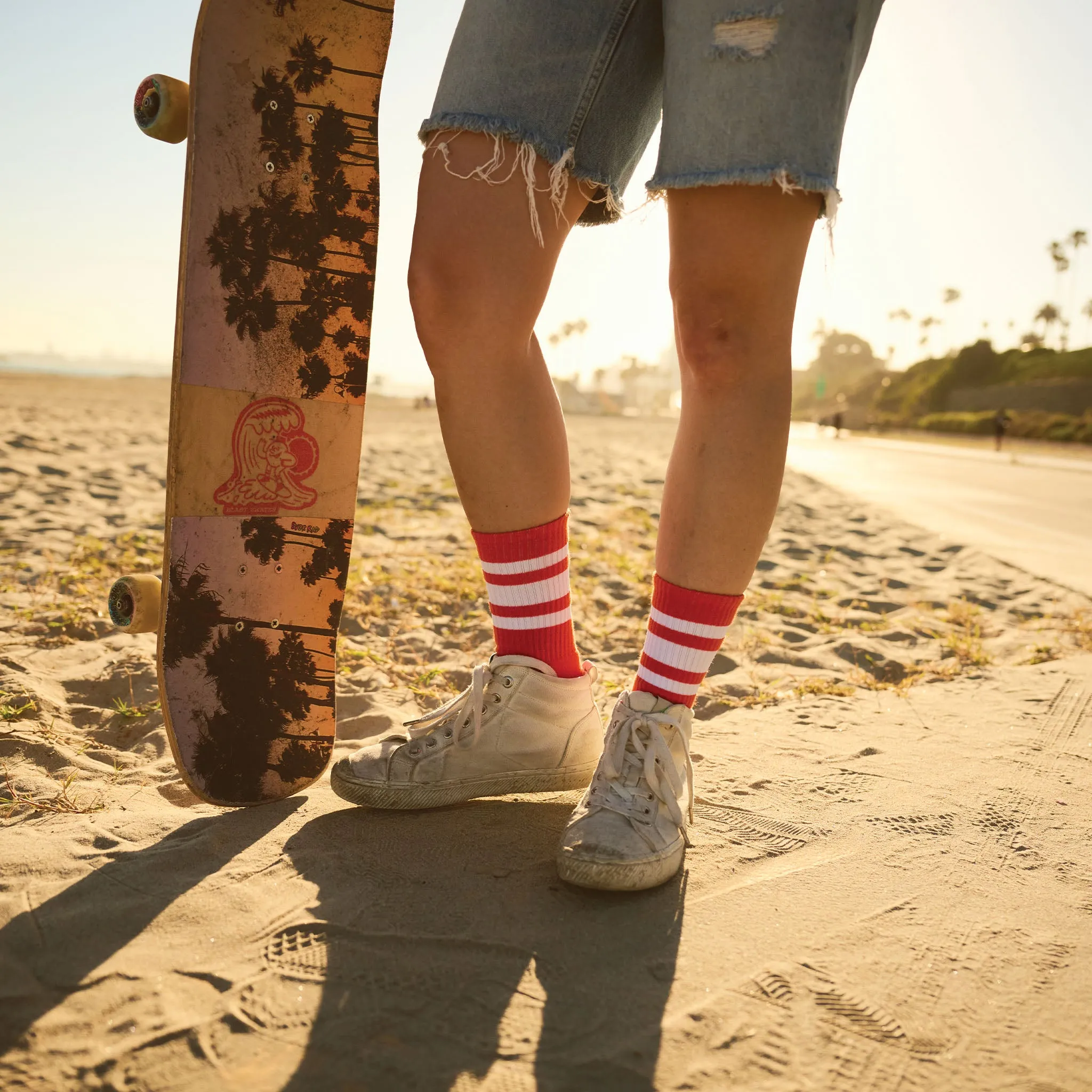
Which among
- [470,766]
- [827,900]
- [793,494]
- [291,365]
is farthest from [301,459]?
[793,494]

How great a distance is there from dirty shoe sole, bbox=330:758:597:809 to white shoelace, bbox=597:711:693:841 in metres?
0.18

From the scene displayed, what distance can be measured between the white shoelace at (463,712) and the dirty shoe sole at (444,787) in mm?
78

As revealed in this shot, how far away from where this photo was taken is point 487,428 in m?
1.34

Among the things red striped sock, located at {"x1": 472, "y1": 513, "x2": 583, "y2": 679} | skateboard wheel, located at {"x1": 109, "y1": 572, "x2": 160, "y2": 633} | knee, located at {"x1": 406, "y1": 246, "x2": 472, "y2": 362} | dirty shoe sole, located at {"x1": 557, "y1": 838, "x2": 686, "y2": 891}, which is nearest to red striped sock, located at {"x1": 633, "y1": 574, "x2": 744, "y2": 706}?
red striped sock, located at {"x1": 472, "y1": 513, "x2": 583, "y2": 679}

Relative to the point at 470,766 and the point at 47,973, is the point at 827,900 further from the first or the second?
the point at 47,973

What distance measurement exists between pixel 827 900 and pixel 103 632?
1944 mm

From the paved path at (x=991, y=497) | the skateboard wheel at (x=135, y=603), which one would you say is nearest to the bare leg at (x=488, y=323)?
the skateboard wheel at (x=135, y=603)

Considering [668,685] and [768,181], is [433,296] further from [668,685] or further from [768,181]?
[668,685]

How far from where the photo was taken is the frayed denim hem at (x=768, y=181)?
45.1 inches

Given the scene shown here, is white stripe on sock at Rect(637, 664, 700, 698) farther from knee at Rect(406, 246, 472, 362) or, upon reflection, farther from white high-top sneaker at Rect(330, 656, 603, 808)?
knee at Rect(406, 246, 472, 362)

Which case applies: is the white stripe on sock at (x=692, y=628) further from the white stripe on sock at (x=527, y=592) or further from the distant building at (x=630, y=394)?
the distant building at (x=630, y=394)

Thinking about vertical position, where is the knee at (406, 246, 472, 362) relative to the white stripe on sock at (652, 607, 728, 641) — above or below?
above

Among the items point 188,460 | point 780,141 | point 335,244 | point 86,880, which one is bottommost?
point 86,880

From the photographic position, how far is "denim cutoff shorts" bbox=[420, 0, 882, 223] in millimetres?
1140
